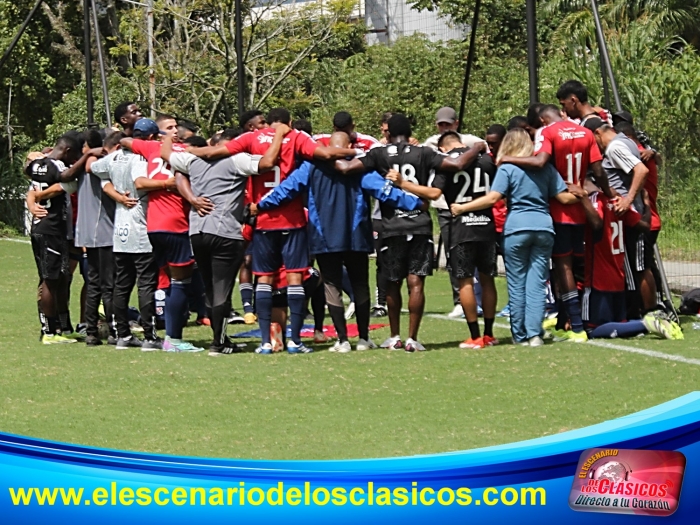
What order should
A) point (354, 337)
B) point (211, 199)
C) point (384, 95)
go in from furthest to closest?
point (384, 95)
point (354, 337)
point (211, 199)

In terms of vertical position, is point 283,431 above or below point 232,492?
below

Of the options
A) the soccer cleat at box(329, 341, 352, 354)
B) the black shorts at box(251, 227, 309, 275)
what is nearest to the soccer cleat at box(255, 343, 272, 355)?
the soccer cleat at box(329, 341, 352, 354)

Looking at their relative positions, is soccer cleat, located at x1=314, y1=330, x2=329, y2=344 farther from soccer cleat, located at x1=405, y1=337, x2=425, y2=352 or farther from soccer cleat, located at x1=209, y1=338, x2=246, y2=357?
soccer cleat, located at x1=405, y1=337, x2=425, y2=352

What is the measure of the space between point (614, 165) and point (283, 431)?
516cm

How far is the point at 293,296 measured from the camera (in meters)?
10.3

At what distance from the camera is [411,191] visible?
1024 cm

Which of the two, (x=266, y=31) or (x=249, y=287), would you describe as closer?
(x=249, y=287)

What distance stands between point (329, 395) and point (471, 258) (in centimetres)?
269

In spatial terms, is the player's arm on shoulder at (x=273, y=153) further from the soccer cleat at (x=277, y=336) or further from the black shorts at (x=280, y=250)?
the soccer cleat at (x=277, y=336)

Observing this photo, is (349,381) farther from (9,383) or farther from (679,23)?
(679,23)

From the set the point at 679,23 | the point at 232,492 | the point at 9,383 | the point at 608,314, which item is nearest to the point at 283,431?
the point at 9,383

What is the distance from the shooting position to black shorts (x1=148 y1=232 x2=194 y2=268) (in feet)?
34.5

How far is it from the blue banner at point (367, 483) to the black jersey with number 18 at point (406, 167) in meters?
7.01

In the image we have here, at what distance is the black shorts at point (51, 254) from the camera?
11.5m
